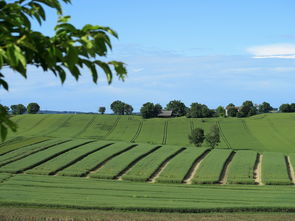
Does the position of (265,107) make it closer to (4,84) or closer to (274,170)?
(274,170)

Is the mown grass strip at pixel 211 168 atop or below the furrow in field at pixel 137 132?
below

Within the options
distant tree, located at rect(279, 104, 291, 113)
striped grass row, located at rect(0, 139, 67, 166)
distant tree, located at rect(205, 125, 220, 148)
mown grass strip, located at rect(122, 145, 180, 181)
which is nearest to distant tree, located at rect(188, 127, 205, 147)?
distant tree, located at rect(205, 125, 220, 148)

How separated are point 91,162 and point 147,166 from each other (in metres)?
7.42

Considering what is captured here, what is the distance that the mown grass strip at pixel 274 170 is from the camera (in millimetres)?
53250

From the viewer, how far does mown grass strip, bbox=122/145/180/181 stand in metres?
54.7

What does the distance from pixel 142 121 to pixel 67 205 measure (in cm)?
8910

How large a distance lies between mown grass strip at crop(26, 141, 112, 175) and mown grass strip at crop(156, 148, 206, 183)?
1257 cm

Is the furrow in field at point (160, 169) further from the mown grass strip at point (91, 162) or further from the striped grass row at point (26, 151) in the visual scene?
the striped grass row at point (26, 151)

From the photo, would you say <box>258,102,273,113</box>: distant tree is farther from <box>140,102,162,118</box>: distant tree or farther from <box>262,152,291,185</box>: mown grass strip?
<box>262,152,291,185</box>: mown grass strip

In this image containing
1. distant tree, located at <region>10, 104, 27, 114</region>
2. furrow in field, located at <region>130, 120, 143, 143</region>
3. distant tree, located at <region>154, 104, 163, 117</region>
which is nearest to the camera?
furrow in field, located at <region>130, 120, 143, 143</region>

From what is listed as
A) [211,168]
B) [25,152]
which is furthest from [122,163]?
[25,152]

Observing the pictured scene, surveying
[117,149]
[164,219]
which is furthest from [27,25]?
A: [117,149]

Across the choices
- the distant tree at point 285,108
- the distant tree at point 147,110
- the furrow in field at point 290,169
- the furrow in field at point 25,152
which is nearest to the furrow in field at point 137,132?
the distant tree at point 147,110

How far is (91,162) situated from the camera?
6162 centimetres
